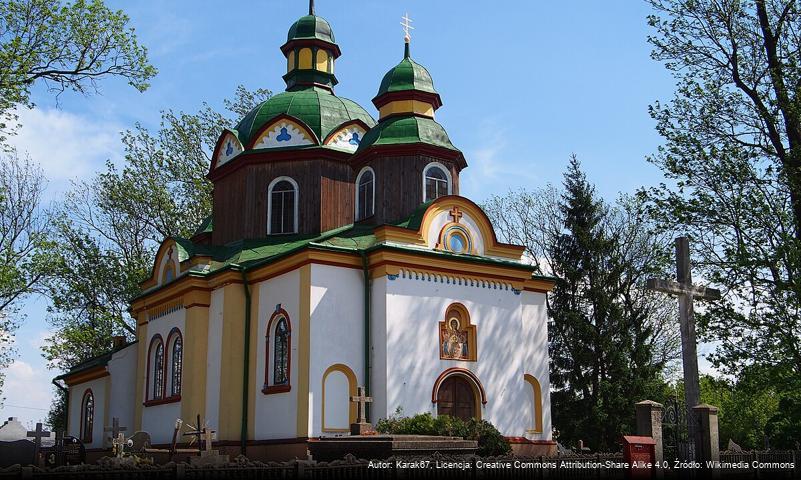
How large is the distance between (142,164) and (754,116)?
2171cm

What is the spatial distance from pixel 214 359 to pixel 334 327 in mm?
3557

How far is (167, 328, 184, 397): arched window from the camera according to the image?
20.7 meters

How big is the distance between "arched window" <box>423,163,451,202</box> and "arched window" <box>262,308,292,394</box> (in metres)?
4.79

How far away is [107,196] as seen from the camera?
1212 inches

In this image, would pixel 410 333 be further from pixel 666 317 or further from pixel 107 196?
pixel 107 196

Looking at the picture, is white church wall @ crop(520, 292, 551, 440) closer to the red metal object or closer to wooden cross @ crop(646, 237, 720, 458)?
wooden cross @ crop(646, 237, 720, 458)

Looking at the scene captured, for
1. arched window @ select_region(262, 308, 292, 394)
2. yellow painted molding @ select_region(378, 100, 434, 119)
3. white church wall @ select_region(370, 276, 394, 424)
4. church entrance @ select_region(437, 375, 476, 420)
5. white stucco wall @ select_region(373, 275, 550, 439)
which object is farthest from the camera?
yellow painted molding @ select_region(378, 100, 434, 119)

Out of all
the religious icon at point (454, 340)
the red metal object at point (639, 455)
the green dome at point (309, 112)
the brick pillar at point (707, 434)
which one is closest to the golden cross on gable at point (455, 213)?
the religious icon at point (454, 340)

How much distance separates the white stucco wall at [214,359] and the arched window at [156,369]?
2482 millimetres

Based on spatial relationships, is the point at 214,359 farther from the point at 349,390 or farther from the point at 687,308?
the point at 687,308

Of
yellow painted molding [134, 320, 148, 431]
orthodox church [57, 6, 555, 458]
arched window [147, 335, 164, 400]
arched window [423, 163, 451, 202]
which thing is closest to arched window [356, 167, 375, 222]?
orthodox church [57, 6, 555, 458]

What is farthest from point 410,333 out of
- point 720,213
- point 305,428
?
point 720,213

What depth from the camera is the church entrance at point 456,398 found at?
18109 millimetres

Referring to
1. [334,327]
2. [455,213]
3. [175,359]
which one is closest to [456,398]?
[334,327]
